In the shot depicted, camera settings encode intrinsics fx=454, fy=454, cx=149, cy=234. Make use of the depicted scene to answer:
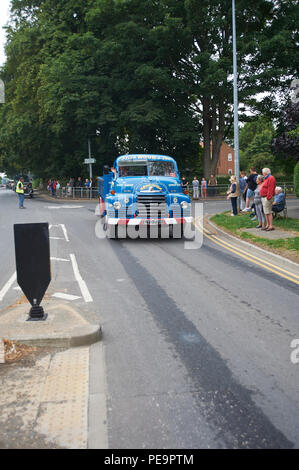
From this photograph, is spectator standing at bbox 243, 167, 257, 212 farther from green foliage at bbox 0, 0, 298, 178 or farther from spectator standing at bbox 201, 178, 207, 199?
spectator standing at bbox 201, 178, 207, 199

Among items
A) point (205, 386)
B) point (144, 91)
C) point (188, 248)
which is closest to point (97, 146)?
point (144, 91)

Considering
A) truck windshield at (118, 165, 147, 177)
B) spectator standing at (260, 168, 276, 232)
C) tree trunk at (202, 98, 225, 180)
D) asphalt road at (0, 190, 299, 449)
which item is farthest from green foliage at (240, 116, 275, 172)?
asphalt road at (0, 190, 299, 449)

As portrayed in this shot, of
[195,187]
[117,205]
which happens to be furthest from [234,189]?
[195,187]

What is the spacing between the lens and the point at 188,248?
41.8 feet

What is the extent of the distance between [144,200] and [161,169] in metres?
2.60

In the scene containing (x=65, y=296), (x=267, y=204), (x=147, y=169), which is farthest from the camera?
(x=147, y=169)

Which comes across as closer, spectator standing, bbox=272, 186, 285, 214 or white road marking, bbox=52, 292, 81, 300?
white road marking, bbox=52, 292, 81, 300

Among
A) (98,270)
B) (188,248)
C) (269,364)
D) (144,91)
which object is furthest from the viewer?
(144,91)

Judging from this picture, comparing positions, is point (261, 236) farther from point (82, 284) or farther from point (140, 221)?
point (82, 284)

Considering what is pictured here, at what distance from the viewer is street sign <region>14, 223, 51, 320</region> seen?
6105 millimetres

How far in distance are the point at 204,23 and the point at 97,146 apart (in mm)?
13965

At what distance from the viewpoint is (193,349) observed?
5.34 meters

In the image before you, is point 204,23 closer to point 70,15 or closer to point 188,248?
point 70,15

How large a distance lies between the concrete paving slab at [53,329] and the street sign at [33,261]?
0.25 metres
